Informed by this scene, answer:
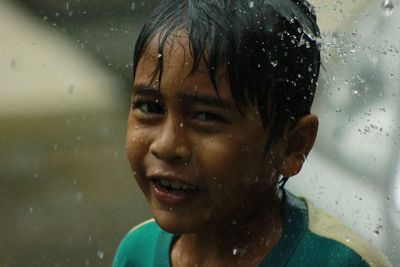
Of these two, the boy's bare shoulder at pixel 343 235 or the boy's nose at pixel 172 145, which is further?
the boy's bare shoulder at pixel 343 235

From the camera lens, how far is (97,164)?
13.4 feet

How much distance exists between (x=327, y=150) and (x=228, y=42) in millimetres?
1548

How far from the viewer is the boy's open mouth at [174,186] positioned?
1.63 m

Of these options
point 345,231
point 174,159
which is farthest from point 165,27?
point 345,231

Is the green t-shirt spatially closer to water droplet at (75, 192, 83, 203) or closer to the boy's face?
the boy's face

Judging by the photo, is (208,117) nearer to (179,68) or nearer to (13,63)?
(179,68)

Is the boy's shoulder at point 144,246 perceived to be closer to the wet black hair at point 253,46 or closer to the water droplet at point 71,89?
the wet black hair at point 253,46

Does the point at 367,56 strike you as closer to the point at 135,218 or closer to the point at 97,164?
the point at 135,218

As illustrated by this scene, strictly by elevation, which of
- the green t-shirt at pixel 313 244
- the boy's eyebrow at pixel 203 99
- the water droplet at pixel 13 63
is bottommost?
the water droplet at pixel 13 63

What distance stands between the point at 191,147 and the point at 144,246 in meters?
0.43

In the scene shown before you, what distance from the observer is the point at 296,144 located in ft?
5.74

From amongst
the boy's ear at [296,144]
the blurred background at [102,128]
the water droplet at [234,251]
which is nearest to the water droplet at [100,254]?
the blurred background at [102,128]

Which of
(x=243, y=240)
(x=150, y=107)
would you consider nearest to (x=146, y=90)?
(x=150, y=107)

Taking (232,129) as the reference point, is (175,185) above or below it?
below
